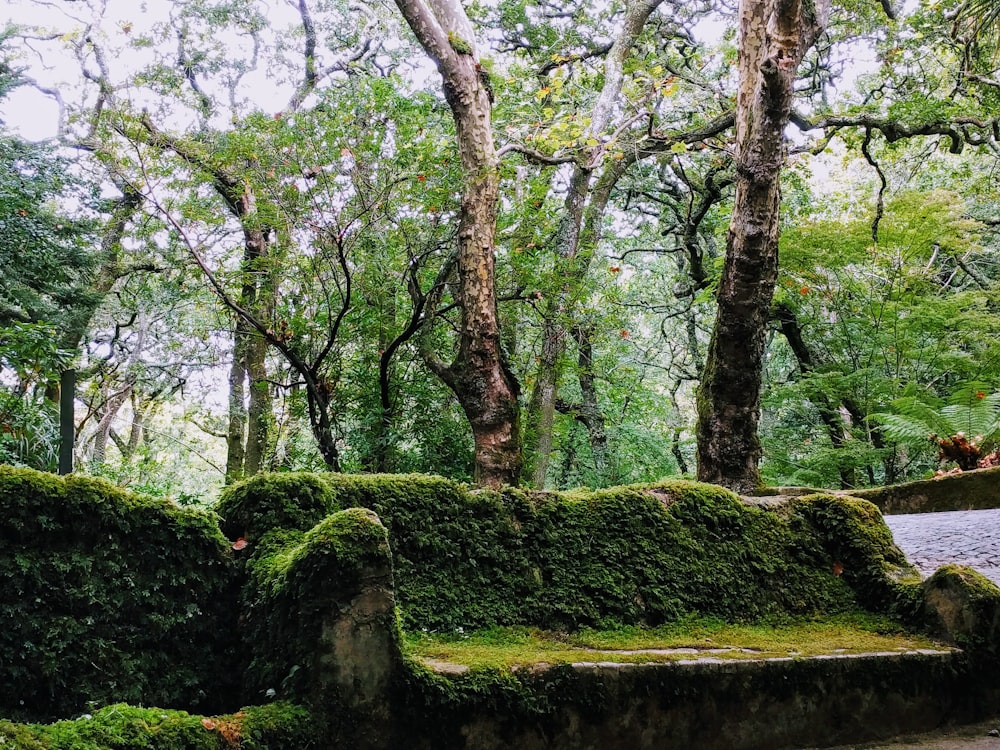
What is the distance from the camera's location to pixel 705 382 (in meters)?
5.17

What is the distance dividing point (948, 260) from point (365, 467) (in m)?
11.4

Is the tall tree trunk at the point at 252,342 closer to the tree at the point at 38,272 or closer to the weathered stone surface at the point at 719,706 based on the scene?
the tree at the point at 38,272

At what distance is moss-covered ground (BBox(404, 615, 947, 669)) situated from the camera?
238 cm

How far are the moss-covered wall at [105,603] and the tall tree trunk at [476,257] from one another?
3.15 metres

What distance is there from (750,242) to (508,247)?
127 inches

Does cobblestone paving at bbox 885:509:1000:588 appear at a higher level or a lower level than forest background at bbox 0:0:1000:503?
lower

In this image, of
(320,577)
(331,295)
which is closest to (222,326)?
(331,295)

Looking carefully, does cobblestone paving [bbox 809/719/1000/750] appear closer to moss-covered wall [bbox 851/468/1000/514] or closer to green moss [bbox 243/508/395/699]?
green moss [bbox 243/508/395/699]

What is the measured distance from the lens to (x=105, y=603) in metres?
2.03

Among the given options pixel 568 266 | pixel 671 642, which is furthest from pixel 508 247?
pixel 671 642

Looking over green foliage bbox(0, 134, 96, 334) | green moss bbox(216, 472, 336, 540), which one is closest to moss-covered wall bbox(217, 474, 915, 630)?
green moss bbox(216, 472, 336, 540)

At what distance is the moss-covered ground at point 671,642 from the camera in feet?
7.80

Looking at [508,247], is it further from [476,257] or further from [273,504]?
[273,504]

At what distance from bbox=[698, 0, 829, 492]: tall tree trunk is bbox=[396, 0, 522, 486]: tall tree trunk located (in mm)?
1527
